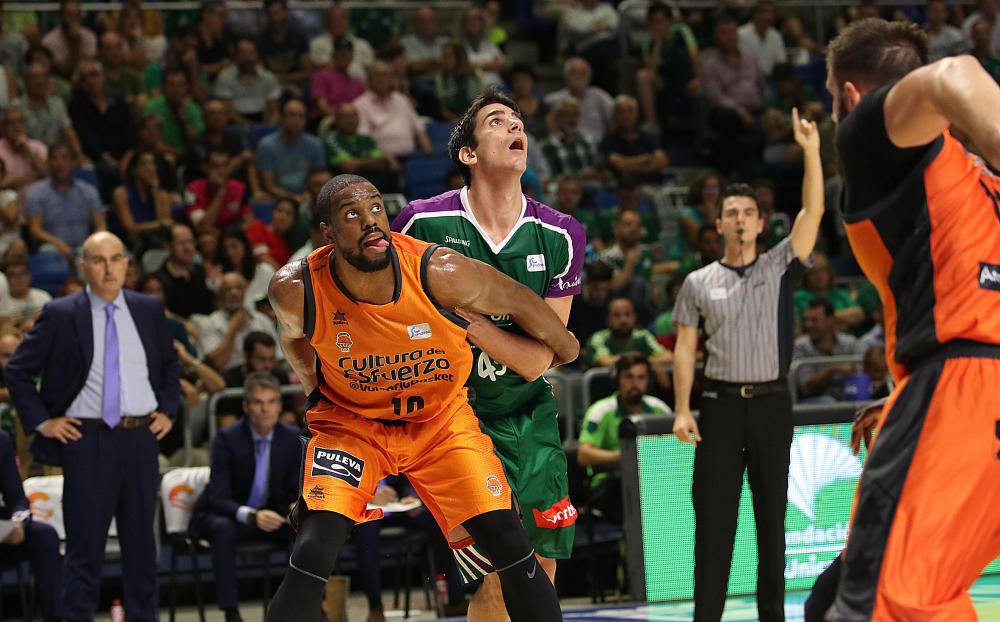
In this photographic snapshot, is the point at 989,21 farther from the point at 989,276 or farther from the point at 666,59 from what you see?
the point at 989,276

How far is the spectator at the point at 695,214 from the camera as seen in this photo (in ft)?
40.9

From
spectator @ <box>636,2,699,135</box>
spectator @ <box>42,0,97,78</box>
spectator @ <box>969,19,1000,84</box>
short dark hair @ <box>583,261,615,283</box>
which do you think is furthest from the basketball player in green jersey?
spectator @ <box>969,19,1000,84</box>

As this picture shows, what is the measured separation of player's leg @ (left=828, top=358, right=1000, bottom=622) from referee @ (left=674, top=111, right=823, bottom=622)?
3452 millimetres

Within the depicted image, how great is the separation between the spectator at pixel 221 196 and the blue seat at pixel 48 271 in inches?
47.3

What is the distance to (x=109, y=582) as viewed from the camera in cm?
931

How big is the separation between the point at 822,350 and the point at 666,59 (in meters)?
4.95

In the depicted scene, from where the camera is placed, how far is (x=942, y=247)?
3461 millimetres

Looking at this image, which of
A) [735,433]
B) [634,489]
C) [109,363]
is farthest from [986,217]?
[109,363]

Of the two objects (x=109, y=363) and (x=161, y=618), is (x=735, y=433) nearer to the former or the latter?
(x=109, y=363)

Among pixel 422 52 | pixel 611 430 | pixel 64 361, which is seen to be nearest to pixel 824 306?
A: pixel 611 430

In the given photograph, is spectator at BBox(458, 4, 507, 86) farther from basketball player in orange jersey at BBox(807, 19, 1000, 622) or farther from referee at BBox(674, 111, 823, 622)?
basketball player in orange jersey at BBox(807, 19, 1000, 622)

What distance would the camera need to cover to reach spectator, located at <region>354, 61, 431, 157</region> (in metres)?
13.0

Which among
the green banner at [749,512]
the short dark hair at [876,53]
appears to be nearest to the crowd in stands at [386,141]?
the green banner at [749,512]

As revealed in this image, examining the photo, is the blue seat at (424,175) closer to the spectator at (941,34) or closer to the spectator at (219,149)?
the spectator at (219,149)
